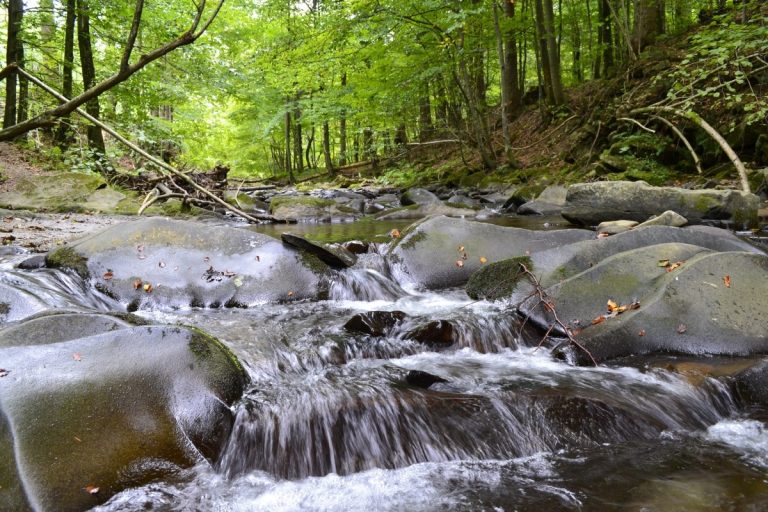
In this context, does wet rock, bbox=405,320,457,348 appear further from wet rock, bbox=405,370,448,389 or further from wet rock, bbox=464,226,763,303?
wet rock, bbox=464,226,763,303

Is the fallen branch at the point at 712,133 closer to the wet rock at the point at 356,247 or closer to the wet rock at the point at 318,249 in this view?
the wet rock at the point at 356,247

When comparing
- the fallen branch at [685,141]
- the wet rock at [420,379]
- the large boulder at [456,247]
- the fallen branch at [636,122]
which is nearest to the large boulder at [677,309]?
the wet rock at [420,379]

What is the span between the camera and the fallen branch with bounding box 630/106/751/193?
753 cm

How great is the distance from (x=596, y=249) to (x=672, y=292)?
115 cm

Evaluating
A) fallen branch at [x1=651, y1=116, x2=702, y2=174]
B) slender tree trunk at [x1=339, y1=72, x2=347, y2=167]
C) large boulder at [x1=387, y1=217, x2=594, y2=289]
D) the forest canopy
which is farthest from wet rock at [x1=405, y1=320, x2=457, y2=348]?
slender tree trunk at [x1=339, y1=72, x2=347, y2=167]

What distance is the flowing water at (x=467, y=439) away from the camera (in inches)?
78.0

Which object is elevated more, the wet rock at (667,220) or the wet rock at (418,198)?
the wet rock at (418,198)

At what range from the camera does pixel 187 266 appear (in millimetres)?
→ 4727

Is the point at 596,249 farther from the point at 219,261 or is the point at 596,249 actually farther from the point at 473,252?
the point at 219,261

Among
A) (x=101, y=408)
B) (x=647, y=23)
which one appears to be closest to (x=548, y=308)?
(x=101, y=408)

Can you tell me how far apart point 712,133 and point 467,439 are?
8.37 m

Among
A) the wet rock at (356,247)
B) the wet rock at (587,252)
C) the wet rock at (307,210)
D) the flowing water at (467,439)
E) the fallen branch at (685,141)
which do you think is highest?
the fallen branch at (685,141)

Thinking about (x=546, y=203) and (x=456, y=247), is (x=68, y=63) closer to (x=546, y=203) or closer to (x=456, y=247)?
(x=456, y=247)

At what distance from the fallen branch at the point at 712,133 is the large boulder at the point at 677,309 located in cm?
464
